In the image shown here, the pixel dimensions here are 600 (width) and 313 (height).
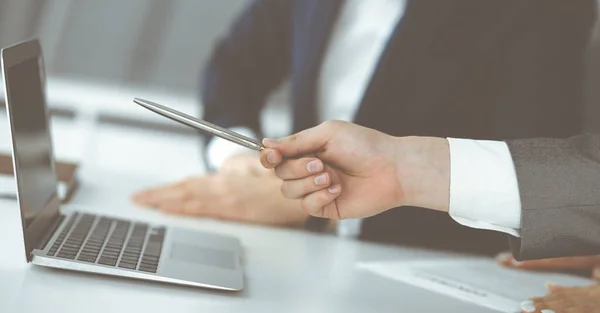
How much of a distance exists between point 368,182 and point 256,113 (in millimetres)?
846

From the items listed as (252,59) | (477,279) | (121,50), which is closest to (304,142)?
(477,279)

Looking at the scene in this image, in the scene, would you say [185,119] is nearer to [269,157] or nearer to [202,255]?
[269,157]

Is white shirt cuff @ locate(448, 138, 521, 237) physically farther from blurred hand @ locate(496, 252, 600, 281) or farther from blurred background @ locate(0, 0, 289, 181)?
blurred background @ locate(0, 0, 289, 181)

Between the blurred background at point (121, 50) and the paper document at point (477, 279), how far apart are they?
1276 mm

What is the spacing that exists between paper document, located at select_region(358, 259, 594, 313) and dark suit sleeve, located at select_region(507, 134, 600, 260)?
0.44 feet

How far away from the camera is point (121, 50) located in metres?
2.32

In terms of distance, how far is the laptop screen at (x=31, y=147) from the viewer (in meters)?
0.84

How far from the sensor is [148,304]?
0.80m

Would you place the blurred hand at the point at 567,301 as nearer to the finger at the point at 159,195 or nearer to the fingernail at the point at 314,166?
the fingernail at the point at 314,166

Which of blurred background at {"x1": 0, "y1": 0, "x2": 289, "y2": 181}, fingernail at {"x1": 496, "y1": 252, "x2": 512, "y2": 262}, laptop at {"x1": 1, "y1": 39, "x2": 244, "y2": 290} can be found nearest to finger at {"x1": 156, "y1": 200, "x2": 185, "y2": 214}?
laptop at {"x1": 1, "y1": 39, "x2": 244, "y2": 290}

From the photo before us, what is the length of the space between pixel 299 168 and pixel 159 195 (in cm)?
46

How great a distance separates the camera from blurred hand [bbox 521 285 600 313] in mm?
893

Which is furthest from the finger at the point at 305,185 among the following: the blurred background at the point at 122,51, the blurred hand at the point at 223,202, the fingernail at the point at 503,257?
the blurred background at the point at 122,51

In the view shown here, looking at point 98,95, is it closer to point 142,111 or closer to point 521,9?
point 142,111
